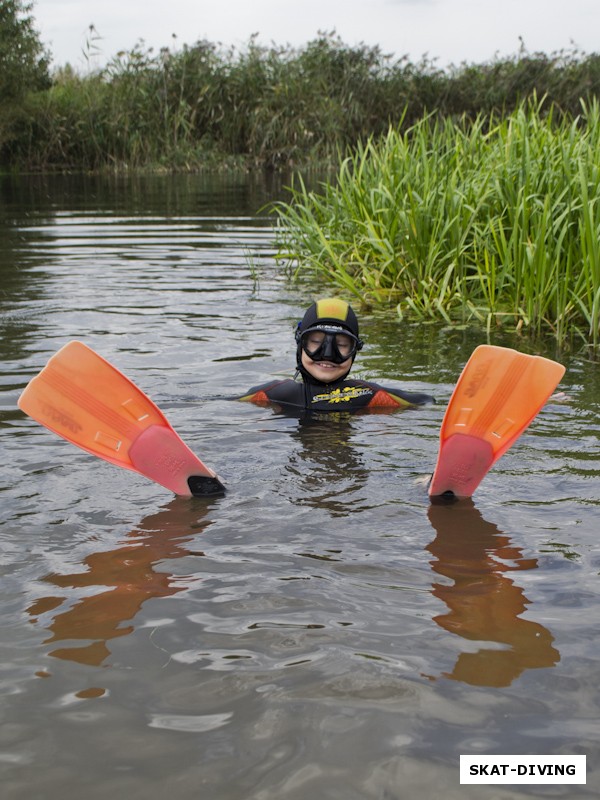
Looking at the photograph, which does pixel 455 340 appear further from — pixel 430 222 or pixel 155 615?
pixel 155 615

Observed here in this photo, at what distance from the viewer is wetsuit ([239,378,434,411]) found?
5473mm

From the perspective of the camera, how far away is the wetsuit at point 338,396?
18.0 ft

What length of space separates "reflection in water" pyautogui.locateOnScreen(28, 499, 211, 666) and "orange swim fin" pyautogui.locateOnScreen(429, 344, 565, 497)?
1.14m

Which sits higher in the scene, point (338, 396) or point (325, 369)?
point (325, 369)

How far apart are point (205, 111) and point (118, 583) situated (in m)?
22.2

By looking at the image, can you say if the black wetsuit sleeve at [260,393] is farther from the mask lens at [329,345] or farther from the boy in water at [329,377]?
the mask lens at [329,345]

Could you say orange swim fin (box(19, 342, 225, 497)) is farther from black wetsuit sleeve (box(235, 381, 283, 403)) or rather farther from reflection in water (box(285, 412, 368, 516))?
black wetsuit sleeve (box(235, 381, 283, 403))

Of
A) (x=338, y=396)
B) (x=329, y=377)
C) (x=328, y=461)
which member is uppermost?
(x=329, y=377)

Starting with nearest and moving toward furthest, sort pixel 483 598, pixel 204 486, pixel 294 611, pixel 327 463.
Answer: pixel 294 611 < pixel 483 598 < pixel 204 486 < pixel 327 463

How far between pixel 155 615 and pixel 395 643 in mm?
767

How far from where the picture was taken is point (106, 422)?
4.14 meters

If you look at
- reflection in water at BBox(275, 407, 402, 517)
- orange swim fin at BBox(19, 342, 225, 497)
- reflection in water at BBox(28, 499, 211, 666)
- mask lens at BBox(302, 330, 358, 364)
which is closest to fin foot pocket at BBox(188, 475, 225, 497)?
orange swim fin at BBox(19, 342, 225, 497)

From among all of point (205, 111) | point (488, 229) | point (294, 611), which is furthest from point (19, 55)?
point (294, 611)

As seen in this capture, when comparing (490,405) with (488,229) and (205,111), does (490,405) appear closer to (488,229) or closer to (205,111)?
(488,229)
